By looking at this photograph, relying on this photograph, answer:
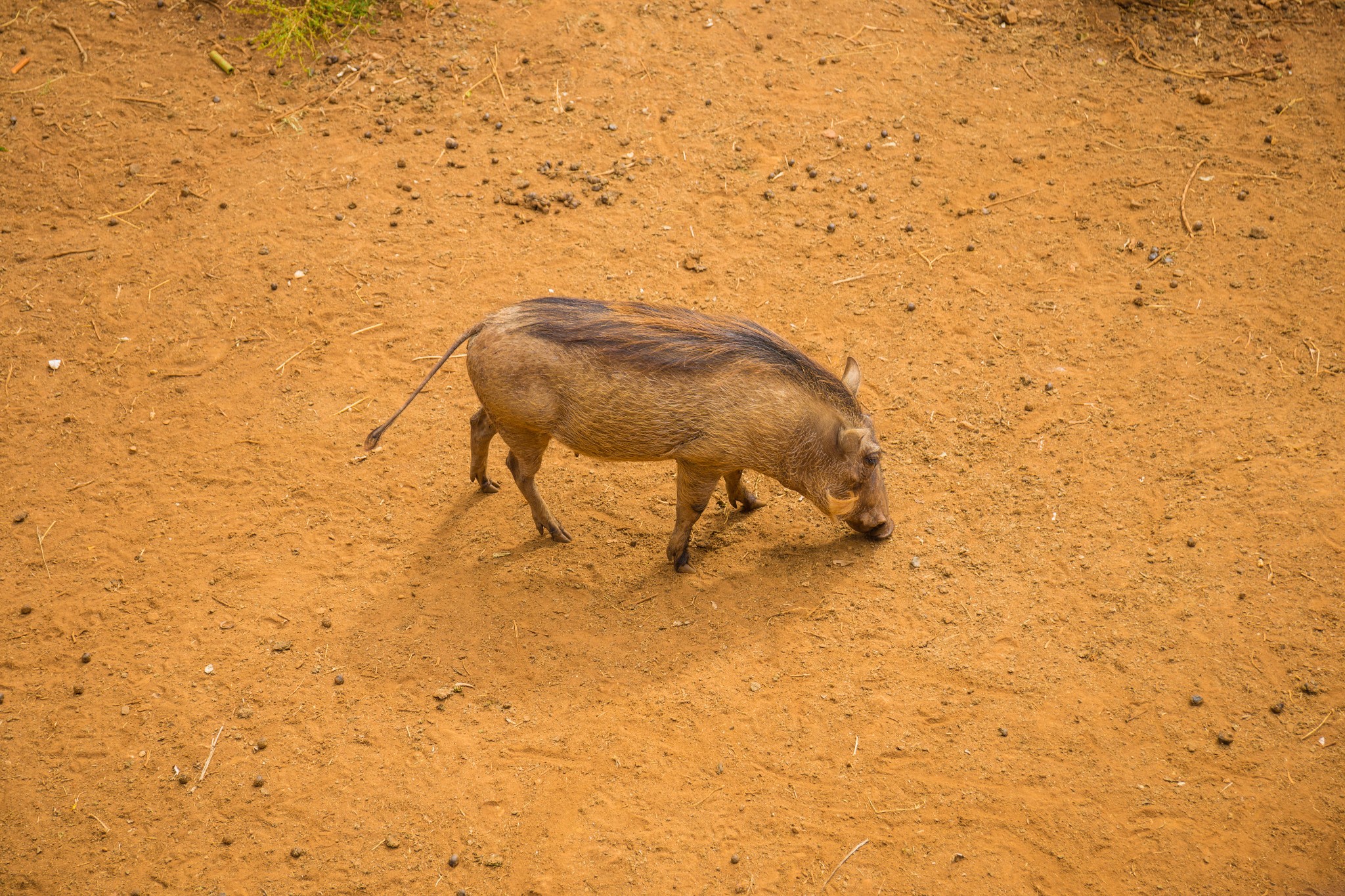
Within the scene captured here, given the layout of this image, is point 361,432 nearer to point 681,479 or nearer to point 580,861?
point 681,479

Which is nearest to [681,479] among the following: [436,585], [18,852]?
[436,585]

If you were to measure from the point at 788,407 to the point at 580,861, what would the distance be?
2.11 meters

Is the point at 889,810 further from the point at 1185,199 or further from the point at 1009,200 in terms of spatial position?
the point at 1185,199

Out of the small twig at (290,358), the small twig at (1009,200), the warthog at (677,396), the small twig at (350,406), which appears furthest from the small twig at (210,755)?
the small twig at (1009,200)

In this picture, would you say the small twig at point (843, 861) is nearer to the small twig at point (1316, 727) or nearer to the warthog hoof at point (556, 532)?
the small twig at point (1316, 727)

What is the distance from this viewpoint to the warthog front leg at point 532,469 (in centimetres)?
456

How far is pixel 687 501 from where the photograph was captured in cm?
452

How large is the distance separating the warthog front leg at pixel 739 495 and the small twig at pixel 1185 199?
11.9 feet

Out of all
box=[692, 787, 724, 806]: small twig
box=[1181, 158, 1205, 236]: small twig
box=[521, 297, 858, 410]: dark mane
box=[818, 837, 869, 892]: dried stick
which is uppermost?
box=[1181, 158, 1205, 236]: small twig

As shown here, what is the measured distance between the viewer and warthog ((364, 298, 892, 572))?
4.25 meters

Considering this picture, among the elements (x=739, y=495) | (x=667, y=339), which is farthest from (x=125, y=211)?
(x=739, y=495)

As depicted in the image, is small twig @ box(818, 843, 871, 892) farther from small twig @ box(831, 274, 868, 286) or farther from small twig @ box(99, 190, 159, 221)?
small twig @ box(99, 190, 159, 221)

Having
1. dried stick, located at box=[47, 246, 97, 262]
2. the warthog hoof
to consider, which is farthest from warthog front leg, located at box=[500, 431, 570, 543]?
dried stick, located at box=[47, 246, 97, 262]

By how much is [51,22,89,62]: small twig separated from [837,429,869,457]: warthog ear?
281 inches
